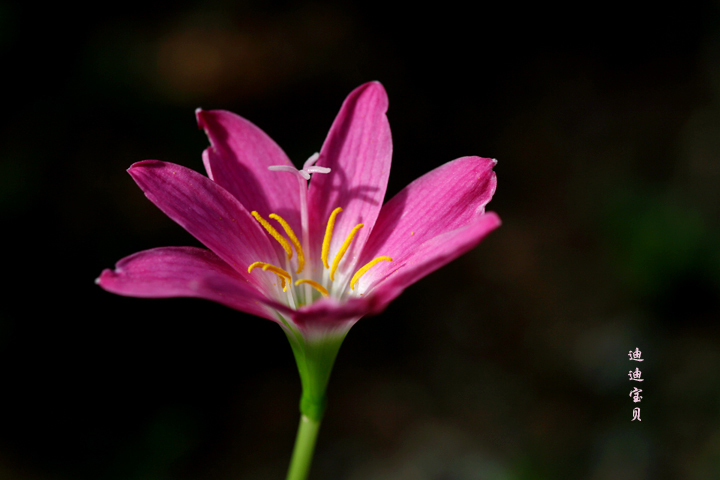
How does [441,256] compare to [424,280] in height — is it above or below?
below

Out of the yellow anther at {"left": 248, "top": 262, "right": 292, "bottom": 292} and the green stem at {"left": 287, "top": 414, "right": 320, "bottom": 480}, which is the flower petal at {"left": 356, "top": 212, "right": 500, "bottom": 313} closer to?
the yellow anther at {"left": 248, "top": 262, "right": 292, "bottom": 292}

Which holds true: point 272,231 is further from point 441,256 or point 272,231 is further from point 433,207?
point 441,256

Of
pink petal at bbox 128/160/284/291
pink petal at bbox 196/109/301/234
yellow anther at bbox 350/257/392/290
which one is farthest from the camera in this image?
pink petal at bbox 196/109/301/234

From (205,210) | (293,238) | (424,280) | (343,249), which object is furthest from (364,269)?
(424,280)

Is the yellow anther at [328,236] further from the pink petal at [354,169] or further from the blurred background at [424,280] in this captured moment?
the blurred background at [424,280]

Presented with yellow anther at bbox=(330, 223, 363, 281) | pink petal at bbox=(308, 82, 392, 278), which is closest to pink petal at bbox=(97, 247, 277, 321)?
yellow anther at bbox=(330, 223, 363, 281)

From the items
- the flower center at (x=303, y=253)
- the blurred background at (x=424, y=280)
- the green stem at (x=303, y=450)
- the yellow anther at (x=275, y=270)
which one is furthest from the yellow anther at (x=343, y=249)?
the blurred background at (x=424, y=280)

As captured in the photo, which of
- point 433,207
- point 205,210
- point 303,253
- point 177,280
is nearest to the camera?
point 177,280

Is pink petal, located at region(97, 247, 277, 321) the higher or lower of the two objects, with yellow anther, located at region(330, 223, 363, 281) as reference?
lower
